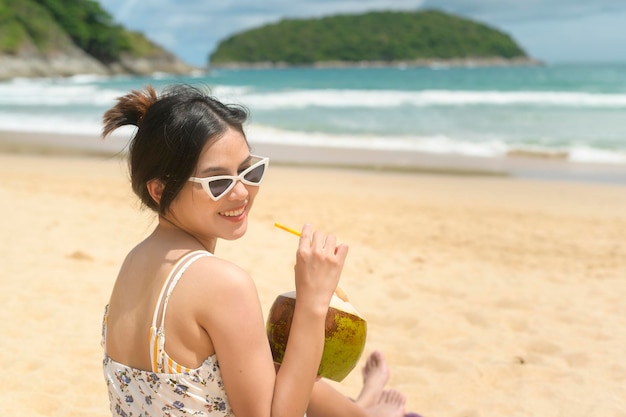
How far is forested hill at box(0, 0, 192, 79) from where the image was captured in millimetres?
61094

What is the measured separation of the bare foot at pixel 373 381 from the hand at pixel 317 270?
4.20 ft

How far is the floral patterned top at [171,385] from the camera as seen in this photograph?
1.75 m

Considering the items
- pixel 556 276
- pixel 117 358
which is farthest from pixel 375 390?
pixel 556 276

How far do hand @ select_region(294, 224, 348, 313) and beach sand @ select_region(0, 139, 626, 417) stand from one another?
1.21 metres

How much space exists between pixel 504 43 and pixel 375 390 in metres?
149

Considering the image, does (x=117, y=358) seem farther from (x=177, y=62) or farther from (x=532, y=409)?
(x=177, y=62)

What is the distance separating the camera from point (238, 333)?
1.67 m

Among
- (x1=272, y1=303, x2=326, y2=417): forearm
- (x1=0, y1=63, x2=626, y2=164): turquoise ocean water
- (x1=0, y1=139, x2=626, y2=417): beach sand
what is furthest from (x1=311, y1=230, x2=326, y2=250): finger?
(x1=0, y1=63, x2=626, y2=164): turquoise ocean water

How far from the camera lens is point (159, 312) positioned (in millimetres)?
1740

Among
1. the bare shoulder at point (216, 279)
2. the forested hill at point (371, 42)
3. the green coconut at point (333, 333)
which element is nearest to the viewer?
the bare shoulder at point (216, 279)

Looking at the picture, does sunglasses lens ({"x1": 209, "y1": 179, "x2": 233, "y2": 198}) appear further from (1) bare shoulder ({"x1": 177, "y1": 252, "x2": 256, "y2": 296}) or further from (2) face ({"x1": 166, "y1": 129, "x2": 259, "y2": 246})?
(1) bare shoulder ({"x1": 177, "y1": 252, "x2": 256, "y2": 296})

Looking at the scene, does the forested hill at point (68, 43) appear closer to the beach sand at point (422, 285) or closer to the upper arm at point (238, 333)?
the beach sand at point (422, 285)

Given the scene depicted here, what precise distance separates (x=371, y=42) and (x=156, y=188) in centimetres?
13547

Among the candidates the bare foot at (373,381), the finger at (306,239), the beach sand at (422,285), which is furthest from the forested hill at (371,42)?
the finger at (306,239)
